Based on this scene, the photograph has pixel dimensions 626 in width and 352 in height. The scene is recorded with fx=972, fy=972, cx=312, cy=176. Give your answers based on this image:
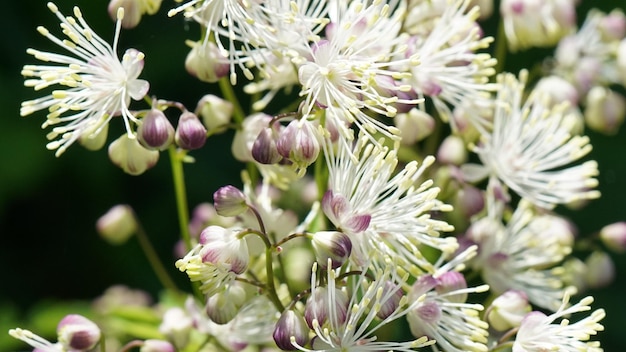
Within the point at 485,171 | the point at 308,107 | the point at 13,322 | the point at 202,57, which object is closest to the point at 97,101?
the point at 202,57

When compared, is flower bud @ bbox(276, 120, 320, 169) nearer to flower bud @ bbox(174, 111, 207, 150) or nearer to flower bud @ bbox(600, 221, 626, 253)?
flower bud @ bbox(174, 111, 207, 150)

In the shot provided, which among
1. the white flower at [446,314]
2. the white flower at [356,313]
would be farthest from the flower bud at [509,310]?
the white flower at [356,313]

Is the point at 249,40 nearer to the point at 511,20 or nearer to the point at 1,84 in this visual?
the point at 511,20

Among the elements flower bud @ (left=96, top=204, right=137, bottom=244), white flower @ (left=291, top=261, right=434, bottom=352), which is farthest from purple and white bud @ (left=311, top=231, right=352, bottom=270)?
flower bud @ (left=96, top=204, right=137, bottom=244)

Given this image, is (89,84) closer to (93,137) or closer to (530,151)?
(93,137)

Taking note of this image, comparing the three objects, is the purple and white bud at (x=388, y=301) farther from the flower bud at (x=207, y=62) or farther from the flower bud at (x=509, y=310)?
the flower bud at (x=207, y=62)

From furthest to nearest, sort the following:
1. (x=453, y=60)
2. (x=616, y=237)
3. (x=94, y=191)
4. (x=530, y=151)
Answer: (x=94, y=191)
(x=616, y=237)
(x=530, y=151)
(x=453, y=60)

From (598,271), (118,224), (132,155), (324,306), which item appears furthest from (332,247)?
(598,271)

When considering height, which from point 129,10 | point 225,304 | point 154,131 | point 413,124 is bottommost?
point 225,304
